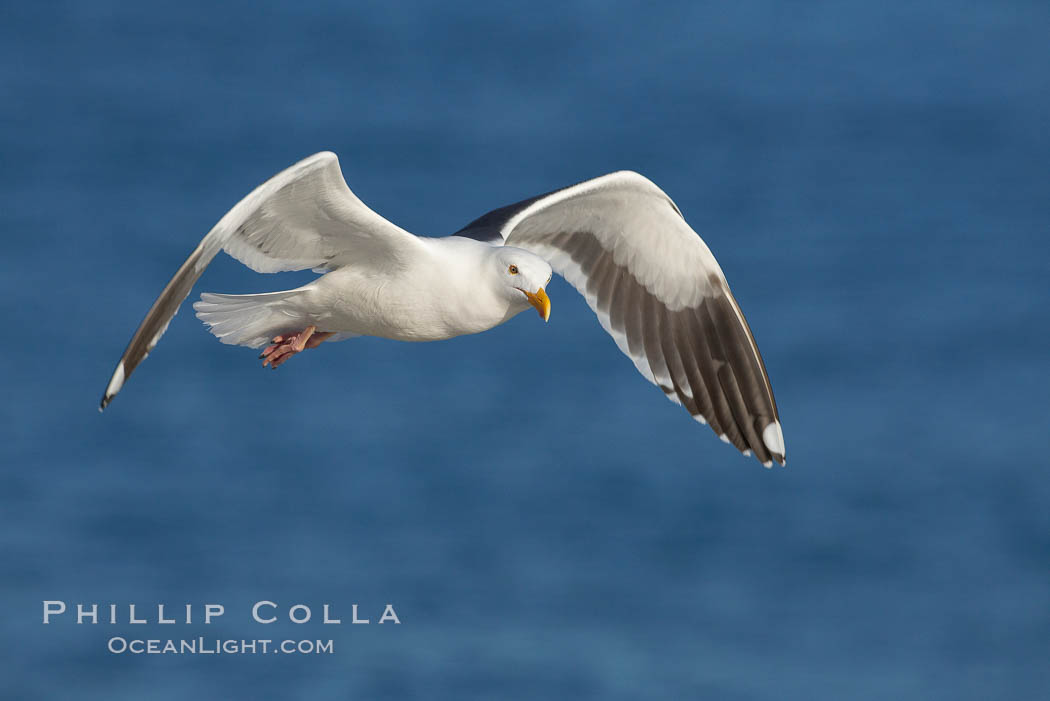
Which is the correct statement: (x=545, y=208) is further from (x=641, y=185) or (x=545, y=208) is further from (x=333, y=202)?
(x=333, y=202)

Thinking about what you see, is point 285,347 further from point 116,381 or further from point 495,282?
point 116,381

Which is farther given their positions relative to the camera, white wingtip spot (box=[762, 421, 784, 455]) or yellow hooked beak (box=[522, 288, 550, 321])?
white wingtip spot (box=[762, 421, 784, 455])

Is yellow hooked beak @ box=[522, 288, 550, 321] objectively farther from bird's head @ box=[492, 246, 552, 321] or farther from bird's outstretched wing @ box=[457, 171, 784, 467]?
bird's outstretched wing @ box=[457, 171, 784, 467]

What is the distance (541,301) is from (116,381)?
Result: 2.53 meters

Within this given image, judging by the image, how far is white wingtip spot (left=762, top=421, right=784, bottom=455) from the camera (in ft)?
34.0

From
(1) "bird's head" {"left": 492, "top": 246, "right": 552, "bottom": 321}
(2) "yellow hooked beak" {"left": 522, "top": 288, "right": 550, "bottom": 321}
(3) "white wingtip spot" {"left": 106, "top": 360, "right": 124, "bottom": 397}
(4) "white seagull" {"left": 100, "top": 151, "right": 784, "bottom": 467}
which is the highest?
(4) "white seagull" {"left": 100, "top": 151, "right": 784, "bottom": 467}

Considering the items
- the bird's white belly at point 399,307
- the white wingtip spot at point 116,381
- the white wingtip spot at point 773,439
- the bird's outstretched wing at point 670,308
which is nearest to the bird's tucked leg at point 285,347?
the bird's white belly at point 399,307

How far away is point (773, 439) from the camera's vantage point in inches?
408

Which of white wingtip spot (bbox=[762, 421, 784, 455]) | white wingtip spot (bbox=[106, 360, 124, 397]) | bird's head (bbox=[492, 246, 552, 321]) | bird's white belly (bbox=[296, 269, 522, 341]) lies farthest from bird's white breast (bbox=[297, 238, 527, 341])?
white wingtip spot (bbox=[762, 421, 784, 455])

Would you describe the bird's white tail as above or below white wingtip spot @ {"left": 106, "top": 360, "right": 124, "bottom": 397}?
above

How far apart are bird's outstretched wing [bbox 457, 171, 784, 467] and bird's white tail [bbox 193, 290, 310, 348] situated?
1.92 m

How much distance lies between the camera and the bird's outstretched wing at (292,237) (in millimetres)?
7605

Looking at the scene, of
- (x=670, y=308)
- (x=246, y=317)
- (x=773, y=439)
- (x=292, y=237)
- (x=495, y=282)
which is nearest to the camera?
(x=495, y=282)

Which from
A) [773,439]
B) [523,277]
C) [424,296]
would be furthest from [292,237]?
[773,439]
